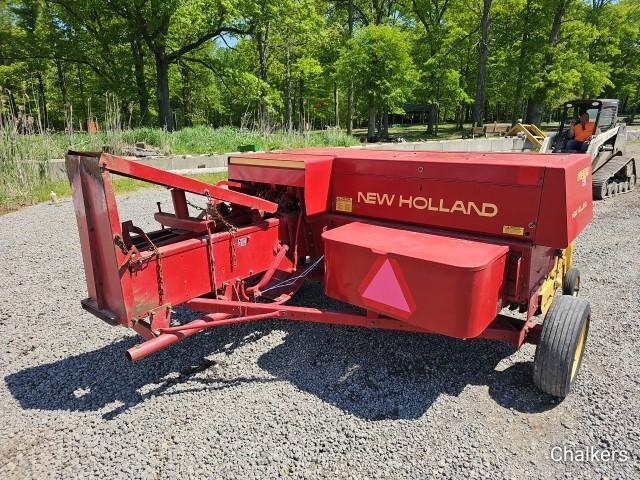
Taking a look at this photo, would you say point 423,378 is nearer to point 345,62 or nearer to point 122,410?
point 122,410

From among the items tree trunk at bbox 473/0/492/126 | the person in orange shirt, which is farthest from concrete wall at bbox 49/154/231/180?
tree trunk at bbox 473/0/492/126

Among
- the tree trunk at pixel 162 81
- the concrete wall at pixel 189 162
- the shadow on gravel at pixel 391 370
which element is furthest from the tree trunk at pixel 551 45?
the shadow on gravel at pixel 391 370

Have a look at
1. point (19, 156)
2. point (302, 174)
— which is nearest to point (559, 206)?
point (302, 174)

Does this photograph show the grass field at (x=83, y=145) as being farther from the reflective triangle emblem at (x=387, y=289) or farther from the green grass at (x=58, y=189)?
the reflective triangle emblem at (x=387, y=289)

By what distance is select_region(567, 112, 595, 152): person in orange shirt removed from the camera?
10.2 m

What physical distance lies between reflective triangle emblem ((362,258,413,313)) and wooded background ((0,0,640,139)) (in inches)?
596

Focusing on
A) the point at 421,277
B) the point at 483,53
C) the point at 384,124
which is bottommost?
the point at 421,277

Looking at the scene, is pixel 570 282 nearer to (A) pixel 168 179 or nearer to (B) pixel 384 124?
(A) pixel 168 179

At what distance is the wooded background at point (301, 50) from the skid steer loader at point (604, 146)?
974 cm

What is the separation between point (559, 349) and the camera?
287cm

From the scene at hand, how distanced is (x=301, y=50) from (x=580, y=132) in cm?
2044

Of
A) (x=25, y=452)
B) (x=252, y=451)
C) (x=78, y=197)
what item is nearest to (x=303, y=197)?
(x=78, y=197)

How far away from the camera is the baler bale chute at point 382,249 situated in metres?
2.61

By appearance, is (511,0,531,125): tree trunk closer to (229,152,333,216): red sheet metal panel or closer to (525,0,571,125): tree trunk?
(525,0,571,125): tree trunk
